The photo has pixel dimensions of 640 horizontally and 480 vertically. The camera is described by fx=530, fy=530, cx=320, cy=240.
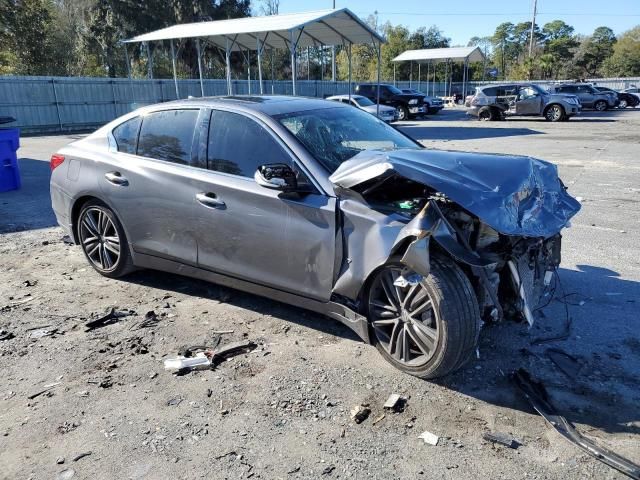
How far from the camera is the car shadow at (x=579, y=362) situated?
305 cm

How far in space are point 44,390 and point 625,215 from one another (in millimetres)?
7349

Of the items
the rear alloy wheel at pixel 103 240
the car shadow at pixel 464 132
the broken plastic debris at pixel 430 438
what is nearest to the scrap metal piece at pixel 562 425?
the broken plastic debris at pixel 430 438

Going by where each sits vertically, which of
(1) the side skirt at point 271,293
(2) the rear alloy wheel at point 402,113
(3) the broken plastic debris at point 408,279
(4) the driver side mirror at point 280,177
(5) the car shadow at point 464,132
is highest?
(4) the driver side mirror at point 280,177

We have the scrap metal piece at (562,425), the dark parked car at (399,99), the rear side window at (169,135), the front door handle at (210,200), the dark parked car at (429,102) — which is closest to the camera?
the scrap metal piece at (562,425)

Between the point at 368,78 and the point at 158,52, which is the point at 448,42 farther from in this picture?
the point at 158,52

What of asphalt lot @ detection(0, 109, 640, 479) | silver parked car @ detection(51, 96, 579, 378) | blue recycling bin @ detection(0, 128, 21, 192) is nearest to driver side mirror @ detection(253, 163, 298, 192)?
silver parked car @ detection(51, 96, 579, 378)

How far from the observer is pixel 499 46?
96.4 meters

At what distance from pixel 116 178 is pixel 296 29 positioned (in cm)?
1651

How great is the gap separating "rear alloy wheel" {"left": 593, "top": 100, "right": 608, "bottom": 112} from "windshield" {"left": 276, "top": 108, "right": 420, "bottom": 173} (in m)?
32.6

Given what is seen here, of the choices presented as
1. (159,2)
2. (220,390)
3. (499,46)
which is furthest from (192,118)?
(499,46)

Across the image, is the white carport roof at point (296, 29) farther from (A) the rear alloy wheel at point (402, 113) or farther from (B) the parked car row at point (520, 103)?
(B) the parked car row at point (520, 103)

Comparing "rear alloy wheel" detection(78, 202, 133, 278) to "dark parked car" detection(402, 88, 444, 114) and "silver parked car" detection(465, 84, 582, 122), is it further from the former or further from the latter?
"dark parked car" detection(402, 88, 444, 114)

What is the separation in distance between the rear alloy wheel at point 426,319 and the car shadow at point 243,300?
52 centimetres

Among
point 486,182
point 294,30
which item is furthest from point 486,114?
point 486,182
